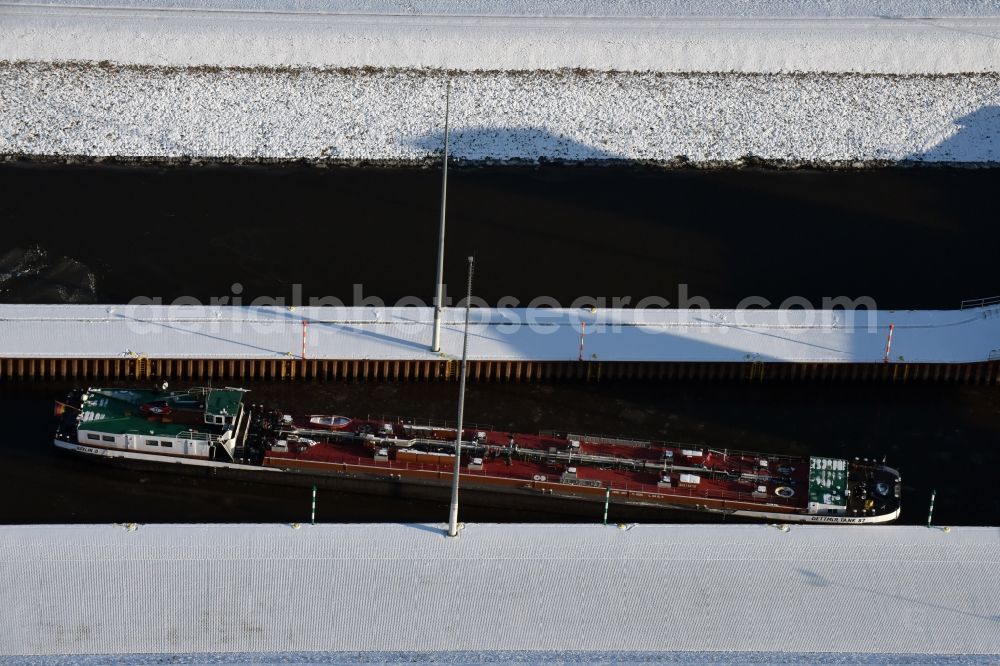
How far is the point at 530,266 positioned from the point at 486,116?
643 inches

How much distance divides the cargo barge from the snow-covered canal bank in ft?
91.1

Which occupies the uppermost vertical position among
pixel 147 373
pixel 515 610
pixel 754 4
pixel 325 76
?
pixel 754 4

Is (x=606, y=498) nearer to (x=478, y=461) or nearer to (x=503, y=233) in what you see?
(x=478, y=461)

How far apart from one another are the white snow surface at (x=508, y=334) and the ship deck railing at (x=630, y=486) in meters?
8.27

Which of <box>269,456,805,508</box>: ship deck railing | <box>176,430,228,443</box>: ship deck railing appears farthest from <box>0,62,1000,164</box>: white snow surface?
<box>269,456,805,508</box>: ship deck railing

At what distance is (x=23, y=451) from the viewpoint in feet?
270

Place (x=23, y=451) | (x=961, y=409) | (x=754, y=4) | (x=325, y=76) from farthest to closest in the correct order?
(x=754, y=4) → (x=325, y=76) → (x=961, y=409) → (x=23, y=451)

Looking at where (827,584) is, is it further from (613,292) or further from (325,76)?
(325,76)

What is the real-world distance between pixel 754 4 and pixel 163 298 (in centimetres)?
5210

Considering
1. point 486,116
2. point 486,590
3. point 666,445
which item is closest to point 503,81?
point 486,116

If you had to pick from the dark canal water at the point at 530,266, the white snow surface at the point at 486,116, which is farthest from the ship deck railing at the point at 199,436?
the white snow surface at the point at 486,116

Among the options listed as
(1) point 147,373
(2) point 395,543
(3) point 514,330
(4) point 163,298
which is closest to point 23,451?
(1) point 147,373

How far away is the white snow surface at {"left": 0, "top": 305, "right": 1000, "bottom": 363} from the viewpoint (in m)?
87.8

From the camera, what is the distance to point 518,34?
115 metres
